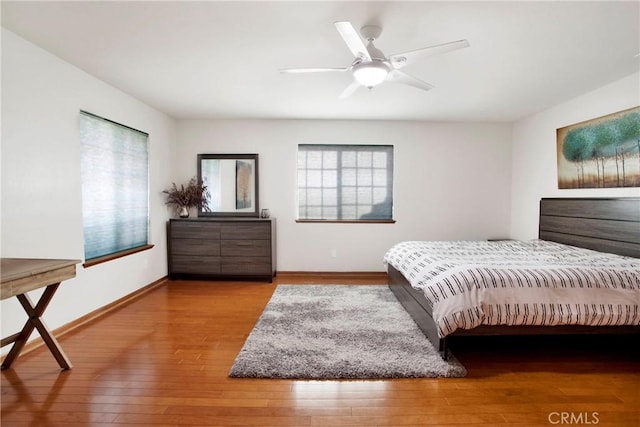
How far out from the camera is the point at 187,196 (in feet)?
14.9

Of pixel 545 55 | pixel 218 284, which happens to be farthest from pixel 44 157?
pixel 545 55

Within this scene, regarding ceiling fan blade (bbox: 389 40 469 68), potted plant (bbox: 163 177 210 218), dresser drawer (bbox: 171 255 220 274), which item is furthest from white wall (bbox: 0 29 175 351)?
ceiling fan blade (bbox: 389 40 469 68)

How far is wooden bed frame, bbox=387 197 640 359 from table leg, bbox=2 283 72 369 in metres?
2.68

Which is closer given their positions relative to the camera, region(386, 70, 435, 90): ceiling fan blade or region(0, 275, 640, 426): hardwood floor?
region(0, 275, 640, 426): hardwood floor

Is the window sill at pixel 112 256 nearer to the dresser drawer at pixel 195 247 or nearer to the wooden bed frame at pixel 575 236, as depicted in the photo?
the dresser drawer at pixel 195 247

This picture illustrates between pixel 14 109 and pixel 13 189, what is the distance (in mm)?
590

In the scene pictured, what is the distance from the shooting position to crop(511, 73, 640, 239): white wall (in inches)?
122

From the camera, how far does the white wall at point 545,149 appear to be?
3.09 metres

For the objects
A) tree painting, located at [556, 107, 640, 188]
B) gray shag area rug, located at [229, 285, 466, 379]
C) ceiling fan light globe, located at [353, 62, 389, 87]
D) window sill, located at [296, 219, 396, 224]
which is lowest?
gray shag area rug, located at [229, 285, 466, 379]

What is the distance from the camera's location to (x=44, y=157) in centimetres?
251

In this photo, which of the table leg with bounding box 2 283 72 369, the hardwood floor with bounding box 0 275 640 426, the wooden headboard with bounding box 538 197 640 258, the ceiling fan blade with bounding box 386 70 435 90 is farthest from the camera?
the wooden headboard with bounding box 538 197 640 258

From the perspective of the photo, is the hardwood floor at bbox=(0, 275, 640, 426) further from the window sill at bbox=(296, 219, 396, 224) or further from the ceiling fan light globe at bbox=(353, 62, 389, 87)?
the window sill at bbox=(296, 219, 396, 224)

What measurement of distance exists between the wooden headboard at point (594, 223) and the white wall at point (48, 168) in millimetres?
5146

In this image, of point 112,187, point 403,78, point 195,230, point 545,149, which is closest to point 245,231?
point 195,230
